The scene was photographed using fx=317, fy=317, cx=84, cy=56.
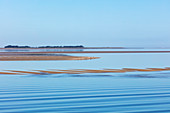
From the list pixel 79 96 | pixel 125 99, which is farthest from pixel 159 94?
pixel 79 96

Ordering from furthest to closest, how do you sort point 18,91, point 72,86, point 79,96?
point 72,86, point 18,91, point 79,96

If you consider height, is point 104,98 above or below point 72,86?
below

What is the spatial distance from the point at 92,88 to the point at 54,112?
4214mm

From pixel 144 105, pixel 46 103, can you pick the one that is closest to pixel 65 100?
pixel 46 103

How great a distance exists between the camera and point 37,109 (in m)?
8.02

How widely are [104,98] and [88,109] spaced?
164cm

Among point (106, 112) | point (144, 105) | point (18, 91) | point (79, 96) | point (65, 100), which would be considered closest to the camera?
point (106, 112)

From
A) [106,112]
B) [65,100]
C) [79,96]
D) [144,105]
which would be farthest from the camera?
[79,96]

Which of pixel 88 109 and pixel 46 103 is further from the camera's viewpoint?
pixel 46 103

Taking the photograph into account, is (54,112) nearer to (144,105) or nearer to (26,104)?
(26,104)

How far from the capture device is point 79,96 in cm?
993

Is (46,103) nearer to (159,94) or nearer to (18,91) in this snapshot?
(18,91)

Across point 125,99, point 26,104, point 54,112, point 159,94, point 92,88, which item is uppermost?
point 92,88

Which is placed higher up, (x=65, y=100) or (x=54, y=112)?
(x=65, y=100)
